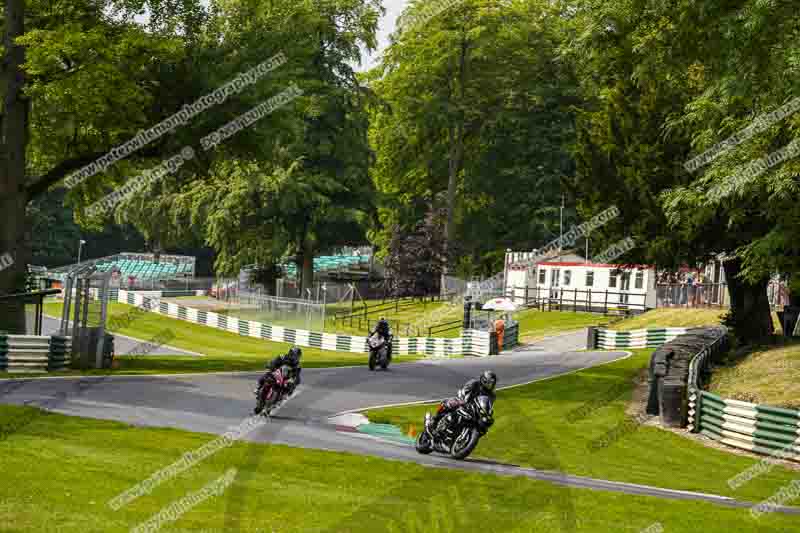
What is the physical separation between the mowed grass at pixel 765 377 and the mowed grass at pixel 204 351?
489 inches

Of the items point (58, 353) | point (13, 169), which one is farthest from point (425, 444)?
point (13, 169)

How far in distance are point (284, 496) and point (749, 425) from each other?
12009mm

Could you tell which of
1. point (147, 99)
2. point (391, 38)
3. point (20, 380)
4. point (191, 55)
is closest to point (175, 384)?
Result: point (20, 380)

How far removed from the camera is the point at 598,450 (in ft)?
63.7

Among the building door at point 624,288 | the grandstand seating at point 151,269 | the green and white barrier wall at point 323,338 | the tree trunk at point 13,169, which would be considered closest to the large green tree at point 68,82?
the tree trunk at point 13,169

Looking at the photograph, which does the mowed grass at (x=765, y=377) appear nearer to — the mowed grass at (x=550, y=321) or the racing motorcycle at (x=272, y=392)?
the racing motorcycle at (x=272, y=392)

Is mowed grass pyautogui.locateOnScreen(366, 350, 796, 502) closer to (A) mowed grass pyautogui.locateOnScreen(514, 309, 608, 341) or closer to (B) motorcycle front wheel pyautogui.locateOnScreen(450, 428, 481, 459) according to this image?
(B) motorcycle front wheel pyautogui.locateOnScreen(450, 428, 481, 459)

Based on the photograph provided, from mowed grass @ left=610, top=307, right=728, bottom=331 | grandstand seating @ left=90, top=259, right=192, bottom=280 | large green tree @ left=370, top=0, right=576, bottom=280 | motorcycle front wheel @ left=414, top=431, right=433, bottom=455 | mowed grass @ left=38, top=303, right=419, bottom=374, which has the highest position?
large green tree @ left=370, top=0, right=576, bottom=280

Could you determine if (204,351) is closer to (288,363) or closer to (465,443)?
(288,363)

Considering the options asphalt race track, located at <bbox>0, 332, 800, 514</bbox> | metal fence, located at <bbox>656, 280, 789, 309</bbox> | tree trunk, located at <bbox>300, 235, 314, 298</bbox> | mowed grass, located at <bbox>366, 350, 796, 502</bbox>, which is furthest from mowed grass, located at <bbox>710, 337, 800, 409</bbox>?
tree trunk, located at <bbox>300, 235, 314, 298</bbox>

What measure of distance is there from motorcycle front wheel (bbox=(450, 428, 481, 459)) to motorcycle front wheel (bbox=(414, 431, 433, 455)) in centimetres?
41

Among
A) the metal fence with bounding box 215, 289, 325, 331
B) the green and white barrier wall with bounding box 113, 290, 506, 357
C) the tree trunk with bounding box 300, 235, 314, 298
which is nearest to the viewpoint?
the green and white barrier wall with bounding box 113, 290, 506, 357

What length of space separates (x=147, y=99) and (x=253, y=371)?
26.2 ft

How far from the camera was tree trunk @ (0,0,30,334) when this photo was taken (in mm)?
27438
